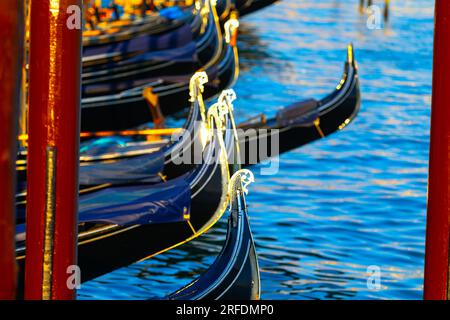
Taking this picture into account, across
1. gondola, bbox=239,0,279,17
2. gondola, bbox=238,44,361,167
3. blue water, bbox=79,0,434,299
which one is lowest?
blue water, bbox=79,0,434,299

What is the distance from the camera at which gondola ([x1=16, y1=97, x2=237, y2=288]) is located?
25.5 feet

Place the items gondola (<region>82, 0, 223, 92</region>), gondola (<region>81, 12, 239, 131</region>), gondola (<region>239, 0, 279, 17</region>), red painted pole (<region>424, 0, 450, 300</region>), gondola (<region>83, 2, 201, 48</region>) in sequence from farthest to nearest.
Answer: gondola (<region>239, 0, 279, 17</region>)
gondola (<region>83, 2, 201, 48</region>)
gondola (<region>82, 0, 223, 92</region>)
gondola (<region>81, 12, 239, 131</region>)
red painted pole (<region>424, 0, 450, 300</region>)

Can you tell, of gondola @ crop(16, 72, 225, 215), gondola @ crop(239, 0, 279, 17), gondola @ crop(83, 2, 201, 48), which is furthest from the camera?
gondola @ crop(239, 0, 279, 17)

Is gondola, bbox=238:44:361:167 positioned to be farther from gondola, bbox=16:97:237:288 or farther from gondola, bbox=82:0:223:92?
gondola, bbox=82:0:223:92

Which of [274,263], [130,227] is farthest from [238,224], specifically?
[274,263]

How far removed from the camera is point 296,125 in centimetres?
1134

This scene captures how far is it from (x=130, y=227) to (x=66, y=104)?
11.5ft

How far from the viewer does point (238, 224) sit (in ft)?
21.9

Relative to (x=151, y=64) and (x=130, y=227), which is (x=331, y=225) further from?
(x=130, y=227)

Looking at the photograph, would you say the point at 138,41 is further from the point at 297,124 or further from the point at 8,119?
the point at 8,119

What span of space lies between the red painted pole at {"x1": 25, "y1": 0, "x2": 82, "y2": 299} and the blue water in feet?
14.5

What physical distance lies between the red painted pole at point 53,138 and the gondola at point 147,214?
101 inches

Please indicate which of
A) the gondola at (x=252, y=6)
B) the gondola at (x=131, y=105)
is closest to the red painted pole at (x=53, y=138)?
the gondola at (x=131, y=105)

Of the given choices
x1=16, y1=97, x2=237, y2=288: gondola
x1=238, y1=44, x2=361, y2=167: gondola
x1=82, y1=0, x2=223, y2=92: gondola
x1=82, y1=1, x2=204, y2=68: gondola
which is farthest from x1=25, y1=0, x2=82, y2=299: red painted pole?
x1=82, y1=1, x2=204, y2=68: gondola
